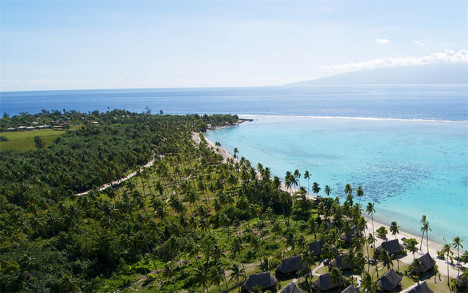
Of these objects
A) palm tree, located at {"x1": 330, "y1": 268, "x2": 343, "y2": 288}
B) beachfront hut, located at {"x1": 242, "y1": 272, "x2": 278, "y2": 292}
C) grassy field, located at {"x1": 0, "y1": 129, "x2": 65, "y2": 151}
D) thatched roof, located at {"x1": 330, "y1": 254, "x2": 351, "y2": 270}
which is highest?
grassy field, located at {"x1": 0, "y1": 129, "x2": 65, "y2": 151}

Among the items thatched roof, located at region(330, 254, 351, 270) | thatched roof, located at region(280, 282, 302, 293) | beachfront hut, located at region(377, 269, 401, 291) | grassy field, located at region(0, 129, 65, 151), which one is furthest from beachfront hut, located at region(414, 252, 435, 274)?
grassy field, located at region(0, 129, 65, 151)

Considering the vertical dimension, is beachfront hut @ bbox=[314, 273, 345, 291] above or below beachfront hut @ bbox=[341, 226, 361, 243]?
below

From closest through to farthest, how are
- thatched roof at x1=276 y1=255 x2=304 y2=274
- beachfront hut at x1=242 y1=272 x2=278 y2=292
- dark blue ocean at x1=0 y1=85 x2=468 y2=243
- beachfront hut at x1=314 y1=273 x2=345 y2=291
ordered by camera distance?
1. beachfront hut at x1=314 y1=273 x2=345 y2=291
2. beachfront hut at x1=242 y1=272 x2=278 y2=292
3. thatched roof at x1=276 y1=255 x2=304 y2=274
4. dark blue ocean at x1=0 y1=85 x2=468 y2=243

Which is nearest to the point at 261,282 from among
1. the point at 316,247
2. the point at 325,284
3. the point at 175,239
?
the point at 325,284

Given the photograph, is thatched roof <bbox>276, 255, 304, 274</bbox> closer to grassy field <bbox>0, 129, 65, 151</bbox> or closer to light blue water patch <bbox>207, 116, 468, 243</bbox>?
light blue water patch <bbox>207, 116, 468, 243</bbox>

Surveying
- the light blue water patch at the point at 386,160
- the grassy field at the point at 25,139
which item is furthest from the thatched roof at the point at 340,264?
the grassy field at the point at 25,139

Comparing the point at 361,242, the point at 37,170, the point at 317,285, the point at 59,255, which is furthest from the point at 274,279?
the point at 37,170

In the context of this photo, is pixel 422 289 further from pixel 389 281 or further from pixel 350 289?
pixel 350 289

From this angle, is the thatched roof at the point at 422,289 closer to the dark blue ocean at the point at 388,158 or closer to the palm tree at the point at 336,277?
the palm tree at the point at 336,277
